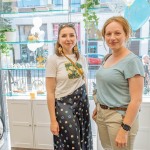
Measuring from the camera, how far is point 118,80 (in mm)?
1334

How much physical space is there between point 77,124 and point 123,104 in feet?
1.64

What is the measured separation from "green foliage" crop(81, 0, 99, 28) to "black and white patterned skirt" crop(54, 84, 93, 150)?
814mm

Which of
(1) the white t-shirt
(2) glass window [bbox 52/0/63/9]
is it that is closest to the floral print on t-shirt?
(1) the white t-shirt

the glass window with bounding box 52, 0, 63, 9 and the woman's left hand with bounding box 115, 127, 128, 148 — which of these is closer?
the woman's left hand with bounding box 115, 127, 128, 148

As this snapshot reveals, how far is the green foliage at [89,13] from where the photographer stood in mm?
2189

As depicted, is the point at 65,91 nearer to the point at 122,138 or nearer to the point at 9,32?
the point at 122,138

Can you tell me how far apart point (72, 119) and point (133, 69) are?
67cm

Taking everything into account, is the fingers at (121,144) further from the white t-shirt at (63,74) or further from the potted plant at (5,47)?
the potted plant at (5,47)

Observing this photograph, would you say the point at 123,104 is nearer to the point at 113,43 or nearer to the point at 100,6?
the point at 113,43

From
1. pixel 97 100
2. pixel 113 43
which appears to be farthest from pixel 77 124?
pixel 113 43

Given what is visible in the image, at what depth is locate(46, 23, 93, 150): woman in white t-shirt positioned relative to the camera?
5.43 feet

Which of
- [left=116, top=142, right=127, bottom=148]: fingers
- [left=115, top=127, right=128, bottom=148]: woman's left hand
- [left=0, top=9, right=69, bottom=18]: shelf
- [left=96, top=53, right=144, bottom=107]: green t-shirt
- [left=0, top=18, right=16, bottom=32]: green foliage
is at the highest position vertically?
[left=0, top=9, right=69, bottom=18]: shelf

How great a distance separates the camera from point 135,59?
1.29 metres

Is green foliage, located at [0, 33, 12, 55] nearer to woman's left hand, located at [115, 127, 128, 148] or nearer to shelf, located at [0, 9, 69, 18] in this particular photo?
shelf, located at [0, 9, 69, 18]
